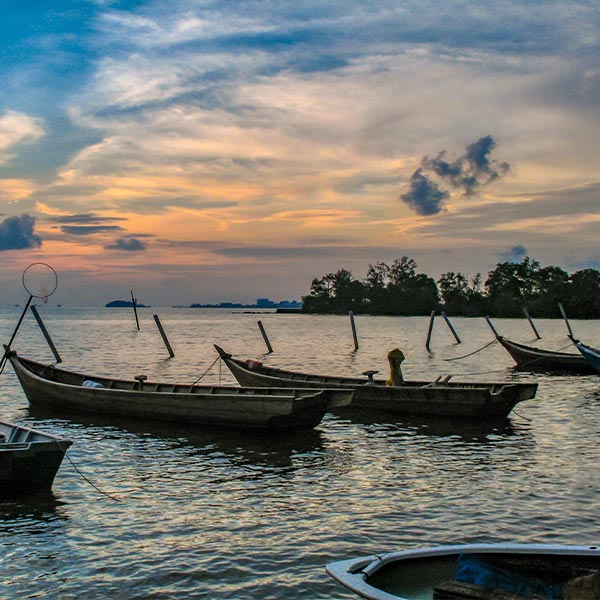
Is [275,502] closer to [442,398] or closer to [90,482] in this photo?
[90,482]

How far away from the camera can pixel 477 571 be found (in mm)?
6363

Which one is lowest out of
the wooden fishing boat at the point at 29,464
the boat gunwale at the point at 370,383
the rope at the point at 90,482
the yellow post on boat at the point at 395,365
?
the rope at the point at 90,482

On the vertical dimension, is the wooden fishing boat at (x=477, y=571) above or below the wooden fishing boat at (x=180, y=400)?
above

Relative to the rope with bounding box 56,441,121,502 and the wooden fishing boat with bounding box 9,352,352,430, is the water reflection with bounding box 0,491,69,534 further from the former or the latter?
the wooden fishing boat with bounding box 9,352,352,430

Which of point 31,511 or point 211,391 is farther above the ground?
point 211,391

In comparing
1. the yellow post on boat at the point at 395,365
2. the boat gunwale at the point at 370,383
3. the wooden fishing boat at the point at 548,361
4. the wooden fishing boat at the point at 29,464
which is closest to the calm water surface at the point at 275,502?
the wooden fishing boat at the point at 29,464

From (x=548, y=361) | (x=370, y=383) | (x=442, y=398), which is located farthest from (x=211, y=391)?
(x=548, y=361)

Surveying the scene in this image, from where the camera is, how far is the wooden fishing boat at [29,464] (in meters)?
11.9

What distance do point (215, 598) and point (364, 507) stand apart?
411 centimetres

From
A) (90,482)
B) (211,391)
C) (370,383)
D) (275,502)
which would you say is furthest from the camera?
(370,383)

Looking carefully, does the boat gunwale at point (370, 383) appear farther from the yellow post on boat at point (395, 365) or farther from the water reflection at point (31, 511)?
the water reflection at point (31, 511)

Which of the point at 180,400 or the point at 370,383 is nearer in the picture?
the point at 180,400

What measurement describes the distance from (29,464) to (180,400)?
7431 mm

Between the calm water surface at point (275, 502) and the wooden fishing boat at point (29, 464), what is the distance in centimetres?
34
